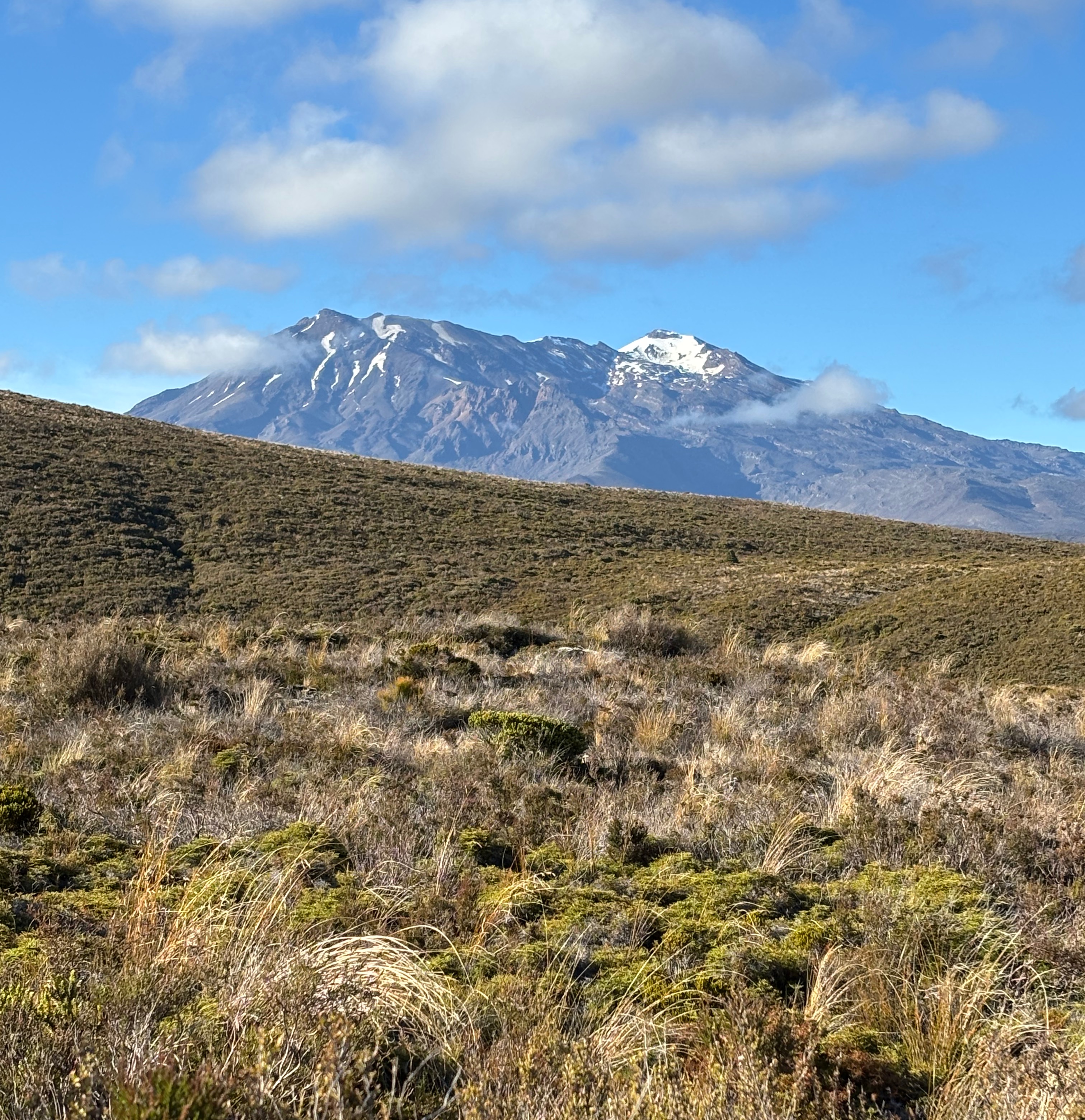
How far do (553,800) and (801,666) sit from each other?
1029cm

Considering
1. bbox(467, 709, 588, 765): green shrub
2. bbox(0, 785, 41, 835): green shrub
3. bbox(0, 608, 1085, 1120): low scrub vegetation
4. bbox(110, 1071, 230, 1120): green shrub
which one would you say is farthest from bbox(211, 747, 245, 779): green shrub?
bbox(110, 1071, 230, 1120): green shrub

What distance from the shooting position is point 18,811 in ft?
17.1

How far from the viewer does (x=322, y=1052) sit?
2301mm

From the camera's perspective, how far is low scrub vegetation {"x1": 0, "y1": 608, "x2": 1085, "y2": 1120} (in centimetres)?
247

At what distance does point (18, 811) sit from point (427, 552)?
30864mm

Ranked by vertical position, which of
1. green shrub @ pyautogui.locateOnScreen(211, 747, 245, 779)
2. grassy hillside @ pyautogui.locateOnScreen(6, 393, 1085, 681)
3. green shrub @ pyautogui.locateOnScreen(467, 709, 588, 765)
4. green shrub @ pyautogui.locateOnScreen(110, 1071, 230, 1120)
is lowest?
green shrub @ pyautogui.locateOnScreen(211, 747, 245, 779)

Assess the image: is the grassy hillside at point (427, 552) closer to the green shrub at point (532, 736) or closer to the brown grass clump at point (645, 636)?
the brown grass clump at point (645, 636)

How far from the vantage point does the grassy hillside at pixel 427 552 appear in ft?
89.1

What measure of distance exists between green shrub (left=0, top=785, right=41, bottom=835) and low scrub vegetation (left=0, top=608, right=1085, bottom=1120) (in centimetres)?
2

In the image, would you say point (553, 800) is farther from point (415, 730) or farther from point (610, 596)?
point (610, 596)

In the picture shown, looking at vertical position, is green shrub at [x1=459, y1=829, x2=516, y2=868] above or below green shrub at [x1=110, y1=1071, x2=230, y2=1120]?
below

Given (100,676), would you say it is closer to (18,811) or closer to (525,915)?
(18,811)

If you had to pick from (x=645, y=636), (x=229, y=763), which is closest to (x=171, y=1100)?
(x=229, y=763)

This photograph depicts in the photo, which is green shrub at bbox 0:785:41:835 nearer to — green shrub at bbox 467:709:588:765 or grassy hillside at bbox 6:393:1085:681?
green shrub at bbox 467:709:588:765
